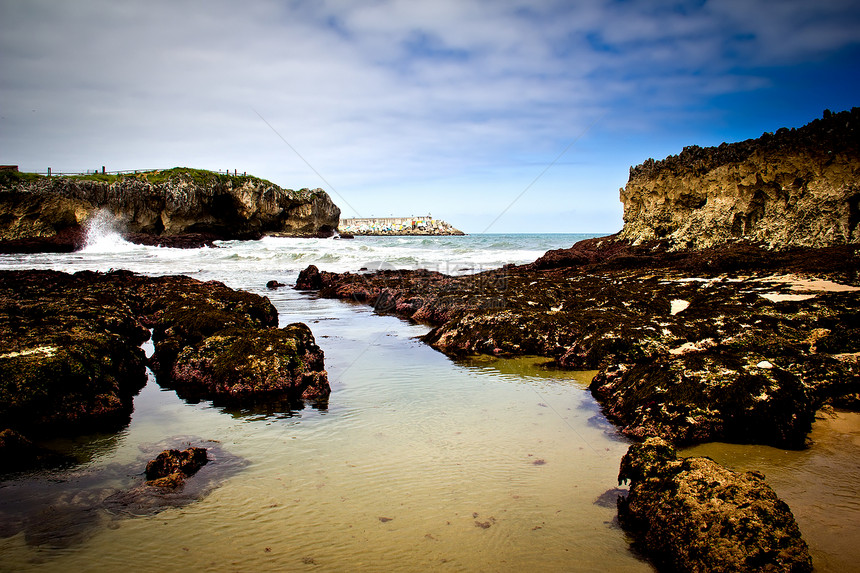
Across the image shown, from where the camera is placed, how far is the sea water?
2766mm

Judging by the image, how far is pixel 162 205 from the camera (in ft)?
171

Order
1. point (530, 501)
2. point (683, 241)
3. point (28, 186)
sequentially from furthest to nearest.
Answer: point (28, 186) → point (683, 241) → point (530, 501)

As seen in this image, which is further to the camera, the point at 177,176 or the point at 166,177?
the point at 166,177

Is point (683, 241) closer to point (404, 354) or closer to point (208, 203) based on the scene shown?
→ point (404, 354)

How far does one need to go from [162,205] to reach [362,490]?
5751 centimetres

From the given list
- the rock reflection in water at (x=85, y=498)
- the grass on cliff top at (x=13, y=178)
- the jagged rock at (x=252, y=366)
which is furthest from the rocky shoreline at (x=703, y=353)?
the grass on cliff top at (x=13, y=178)

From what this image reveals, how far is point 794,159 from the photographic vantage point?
44.3 ft

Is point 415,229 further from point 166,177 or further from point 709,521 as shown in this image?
point 709,521

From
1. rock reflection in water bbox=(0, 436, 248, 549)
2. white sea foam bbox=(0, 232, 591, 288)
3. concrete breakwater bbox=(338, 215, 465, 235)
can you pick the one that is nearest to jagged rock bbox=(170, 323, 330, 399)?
rock reflection in water bbox=(0, 436, 248, 549)

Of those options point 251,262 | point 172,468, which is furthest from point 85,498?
point 251,262

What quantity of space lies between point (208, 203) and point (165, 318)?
175 feet

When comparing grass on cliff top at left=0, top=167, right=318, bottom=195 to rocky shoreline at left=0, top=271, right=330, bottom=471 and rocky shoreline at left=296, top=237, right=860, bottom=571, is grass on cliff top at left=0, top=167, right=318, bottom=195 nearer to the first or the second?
rocky shoreline at left=0, top=271, right=330, bottom=471

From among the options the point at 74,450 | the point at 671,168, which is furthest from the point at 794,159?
the point at 74,450

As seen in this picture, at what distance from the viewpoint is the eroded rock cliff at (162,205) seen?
138 ft
